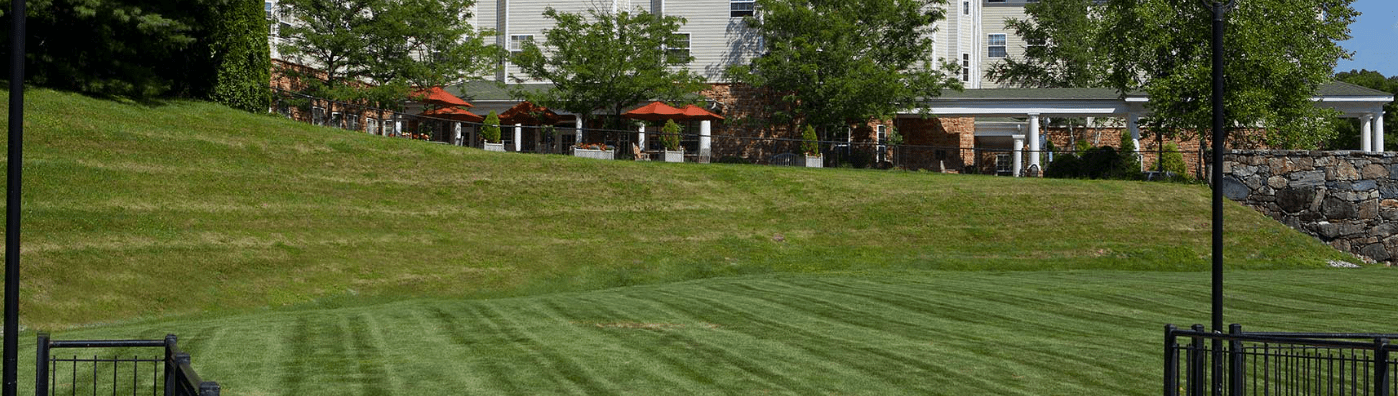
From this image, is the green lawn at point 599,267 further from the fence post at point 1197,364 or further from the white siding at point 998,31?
the white siding at point 998,31

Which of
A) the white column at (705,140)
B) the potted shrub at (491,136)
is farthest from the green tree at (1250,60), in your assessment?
the potted shrub at (491,136)

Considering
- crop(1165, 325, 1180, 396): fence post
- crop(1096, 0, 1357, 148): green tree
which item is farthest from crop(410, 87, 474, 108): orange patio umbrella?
crop(1165, 325, 1180, 396): fence post

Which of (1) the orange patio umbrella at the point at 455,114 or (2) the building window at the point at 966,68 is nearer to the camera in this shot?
(1) the orange patio umbrella at the point at 455,114

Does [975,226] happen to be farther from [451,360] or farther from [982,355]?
[451,360]

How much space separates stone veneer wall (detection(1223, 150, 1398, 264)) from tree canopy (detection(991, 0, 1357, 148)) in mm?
4267

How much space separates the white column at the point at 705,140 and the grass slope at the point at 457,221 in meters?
3.70

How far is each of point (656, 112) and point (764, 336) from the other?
28354mm

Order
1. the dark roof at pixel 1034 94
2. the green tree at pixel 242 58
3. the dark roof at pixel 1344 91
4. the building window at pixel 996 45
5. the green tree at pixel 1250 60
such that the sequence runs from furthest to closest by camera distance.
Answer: the building window at pixel 996 45
the dark roof at pixel 1034 94
the dark roof at pixel 1344 91
the green tree at pixel 1250 60
the green tree at pixel 242 58

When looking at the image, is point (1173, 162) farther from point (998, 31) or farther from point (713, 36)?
point (998, 31)

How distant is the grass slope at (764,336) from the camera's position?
504 inches

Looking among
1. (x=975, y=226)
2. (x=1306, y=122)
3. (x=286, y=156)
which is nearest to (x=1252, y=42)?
(x=1306, y=122)

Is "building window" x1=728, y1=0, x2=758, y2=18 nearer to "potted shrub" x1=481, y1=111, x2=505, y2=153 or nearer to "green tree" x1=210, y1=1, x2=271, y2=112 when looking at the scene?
"potted shrub" x1=481, y1=111, x2=505, y2=153

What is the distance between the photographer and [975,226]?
3259 centimetres

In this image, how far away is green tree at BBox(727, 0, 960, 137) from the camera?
152 feet
